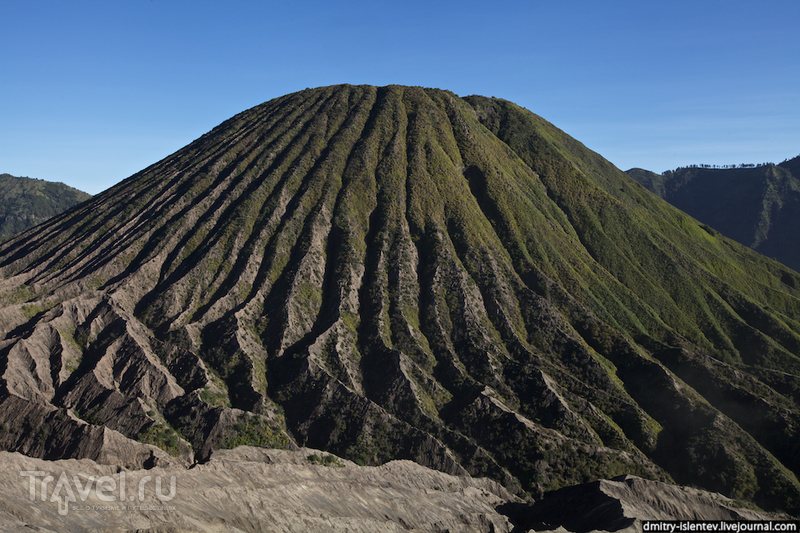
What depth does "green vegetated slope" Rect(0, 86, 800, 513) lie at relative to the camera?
71.2 m

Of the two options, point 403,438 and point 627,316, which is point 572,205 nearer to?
point 627,316

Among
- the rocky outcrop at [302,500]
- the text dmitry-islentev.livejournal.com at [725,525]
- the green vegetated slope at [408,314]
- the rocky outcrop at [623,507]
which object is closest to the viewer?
the rocky outcrop at [302,500]

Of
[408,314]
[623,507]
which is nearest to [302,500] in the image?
[623,507]

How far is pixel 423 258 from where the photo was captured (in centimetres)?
10438

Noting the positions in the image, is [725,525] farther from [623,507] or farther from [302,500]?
[302,500]

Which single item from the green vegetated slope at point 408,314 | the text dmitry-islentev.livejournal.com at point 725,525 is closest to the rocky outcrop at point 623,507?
the text dmitry-islentev.livejournal.com at point 725,525

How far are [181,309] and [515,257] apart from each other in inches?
2467

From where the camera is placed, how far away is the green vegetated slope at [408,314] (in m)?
71.2

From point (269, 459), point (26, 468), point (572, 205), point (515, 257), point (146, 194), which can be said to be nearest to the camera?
point (26, 468)

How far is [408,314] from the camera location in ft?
306

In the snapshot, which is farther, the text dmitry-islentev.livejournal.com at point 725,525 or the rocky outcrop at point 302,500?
the text dmitry-islentev.livejournal.com at point 725,525

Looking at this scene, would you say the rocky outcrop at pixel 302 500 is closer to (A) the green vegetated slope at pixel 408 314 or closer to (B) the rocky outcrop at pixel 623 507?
(B) the rocky outcrop at pixel 623 507

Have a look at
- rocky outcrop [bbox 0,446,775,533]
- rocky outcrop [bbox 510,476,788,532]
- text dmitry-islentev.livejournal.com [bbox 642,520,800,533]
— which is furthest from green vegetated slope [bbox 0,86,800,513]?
text dmitry-islentev.livejournal.com [bbox 642,520,800,533]

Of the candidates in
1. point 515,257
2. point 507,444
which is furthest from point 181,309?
point 515,257
